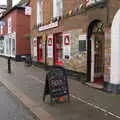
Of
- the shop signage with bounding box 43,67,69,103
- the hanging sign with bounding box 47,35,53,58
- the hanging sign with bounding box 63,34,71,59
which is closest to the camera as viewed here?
the shop signage with bounding box 43,67,69,103

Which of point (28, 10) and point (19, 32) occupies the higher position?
point (28, 10)

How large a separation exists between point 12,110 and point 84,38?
248 inches

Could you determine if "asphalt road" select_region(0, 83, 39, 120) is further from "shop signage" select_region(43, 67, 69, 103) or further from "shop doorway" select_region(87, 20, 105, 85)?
"shop doorway" select_region(87, 20, 105, 85)

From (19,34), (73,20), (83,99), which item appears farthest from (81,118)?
(19,34)

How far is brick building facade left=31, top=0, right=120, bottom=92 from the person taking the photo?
12484 mm

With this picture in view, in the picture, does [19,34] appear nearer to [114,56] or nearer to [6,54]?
[6,54]

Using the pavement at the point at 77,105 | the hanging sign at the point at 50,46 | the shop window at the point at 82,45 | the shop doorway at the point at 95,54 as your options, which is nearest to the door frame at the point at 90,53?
the shop doorway at the point at 95,54

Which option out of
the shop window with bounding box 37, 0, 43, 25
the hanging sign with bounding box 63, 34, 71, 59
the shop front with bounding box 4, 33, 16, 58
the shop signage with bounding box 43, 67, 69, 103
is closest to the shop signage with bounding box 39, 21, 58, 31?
the shop window with bounding box 37, 0, 43, 25

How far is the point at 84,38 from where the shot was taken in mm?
14891

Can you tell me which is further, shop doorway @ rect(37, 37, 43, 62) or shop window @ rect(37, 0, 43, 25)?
shop doorway @ rect(37, 37, 43, 62)

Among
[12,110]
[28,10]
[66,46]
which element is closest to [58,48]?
[66,46]

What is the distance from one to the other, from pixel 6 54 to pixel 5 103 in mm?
28707

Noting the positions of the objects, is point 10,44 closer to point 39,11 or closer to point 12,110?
point 39,11

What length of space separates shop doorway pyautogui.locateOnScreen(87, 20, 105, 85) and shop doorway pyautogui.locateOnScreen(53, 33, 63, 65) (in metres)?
4.51
